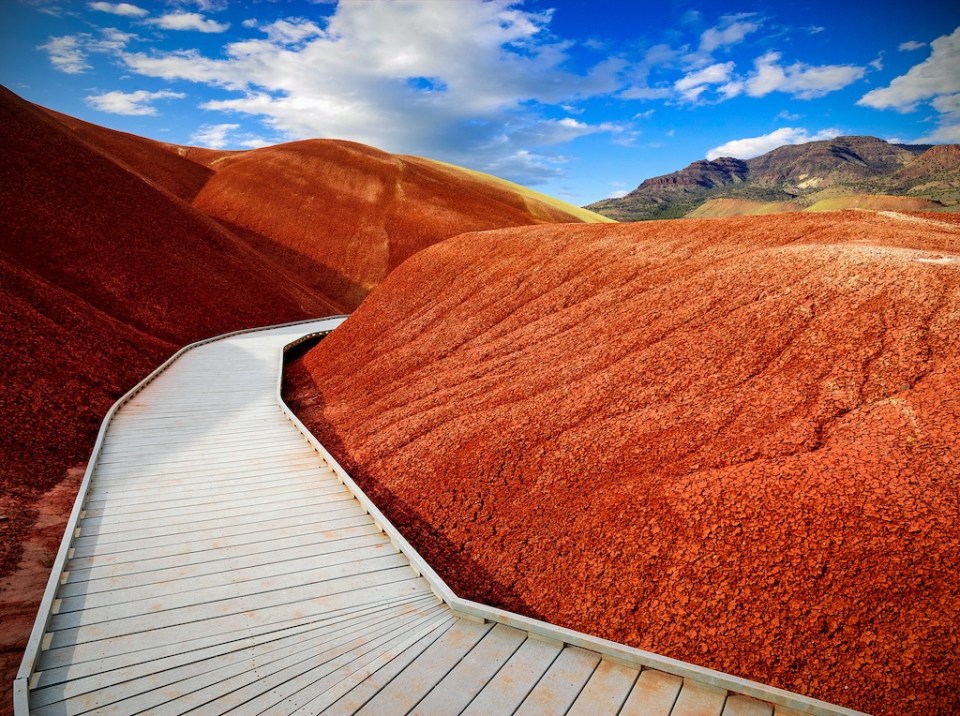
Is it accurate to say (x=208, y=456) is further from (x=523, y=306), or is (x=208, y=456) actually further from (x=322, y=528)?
(x=523, y=306)

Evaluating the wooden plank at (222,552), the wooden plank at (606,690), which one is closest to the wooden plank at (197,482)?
the wooden plank at (222,552)

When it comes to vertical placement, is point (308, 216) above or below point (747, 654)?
above

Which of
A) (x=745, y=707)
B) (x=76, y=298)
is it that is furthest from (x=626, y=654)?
(x=76, y=298)

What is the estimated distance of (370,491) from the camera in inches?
346

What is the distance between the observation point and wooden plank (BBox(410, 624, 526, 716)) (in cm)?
391

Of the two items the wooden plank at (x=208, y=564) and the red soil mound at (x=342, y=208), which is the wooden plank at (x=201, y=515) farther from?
the red soil mound at (x=342, y=208)

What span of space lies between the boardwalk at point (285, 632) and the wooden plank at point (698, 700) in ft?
0.03

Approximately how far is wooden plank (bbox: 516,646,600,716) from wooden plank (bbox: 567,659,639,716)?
0.16 feet

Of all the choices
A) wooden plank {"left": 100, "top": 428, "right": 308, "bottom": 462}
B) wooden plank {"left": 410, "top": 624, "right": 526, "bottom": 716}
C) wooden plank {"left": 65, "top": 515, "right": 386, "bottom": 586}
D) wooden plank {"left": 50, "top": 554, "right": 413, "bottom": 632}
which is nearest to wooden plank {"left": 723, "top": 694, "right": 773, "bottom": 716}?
wooden plank {"left": 410, "top": 624, "right": 526, "bottom": 716}

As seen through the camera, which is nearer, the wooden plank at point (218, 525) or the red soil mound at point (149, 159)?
the wooden plank at point (218, 525)

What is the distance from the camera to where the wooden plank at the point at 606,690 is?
150 inches

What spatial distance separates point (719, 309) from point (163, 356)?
56.7ft

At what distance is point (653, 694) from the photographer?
3.94 meters

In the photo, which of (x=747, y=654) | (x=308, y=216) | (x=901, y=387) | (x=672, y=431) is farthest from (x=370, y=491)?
(x=308, y=216)
